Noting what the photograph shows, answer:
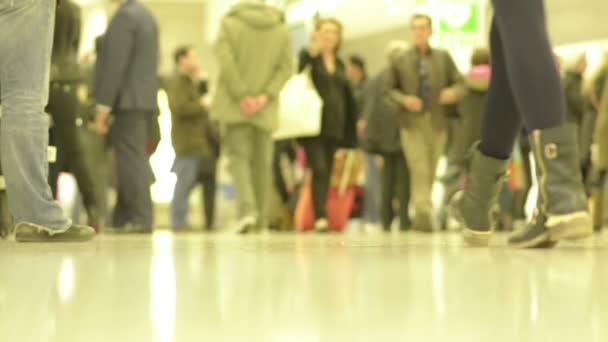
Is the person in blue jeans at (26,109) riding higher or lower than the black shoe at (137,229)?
higher

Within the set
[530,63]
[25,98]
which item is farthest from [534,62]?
[25,98]

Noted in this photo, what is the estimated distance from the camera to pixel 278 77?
8109 millimetres

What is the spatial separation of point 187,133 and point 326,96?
228 cm

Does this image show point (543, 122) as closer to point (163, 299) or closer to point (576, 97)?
point (163, 299)

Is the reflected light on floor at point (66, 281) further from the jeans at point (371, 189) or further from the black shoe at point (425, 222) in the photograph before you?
the jeans at point (371, 189)

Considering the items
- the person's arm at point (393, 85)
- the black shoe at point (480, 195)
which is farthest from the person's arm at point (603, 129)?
the black shoe at point (480, 195)

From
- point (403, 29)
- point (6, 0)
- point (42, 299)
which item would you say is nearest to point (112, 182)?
point (403, 29)

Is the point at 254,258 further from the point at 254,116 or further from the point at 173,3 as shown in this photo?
the point at 173,3

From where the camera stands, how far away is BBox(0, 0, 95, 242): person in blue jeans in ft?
13.2

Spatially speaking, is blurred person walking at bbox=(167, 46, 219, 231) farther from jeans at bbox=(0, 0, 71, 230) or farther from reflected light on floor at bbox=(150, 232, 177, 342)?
reflected light on floor at bbox=(150, 232, 177, 342)

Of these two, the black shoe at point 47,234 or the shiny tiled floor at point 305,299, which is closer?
the shiny tiled floor at point 305,299

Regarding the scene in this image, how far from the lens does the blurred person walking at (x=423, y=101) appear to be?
8.54 m

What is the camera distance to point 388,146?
929 centimetres

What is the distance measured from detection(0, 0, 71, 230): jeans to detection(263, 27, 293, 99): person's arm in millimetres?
3969
